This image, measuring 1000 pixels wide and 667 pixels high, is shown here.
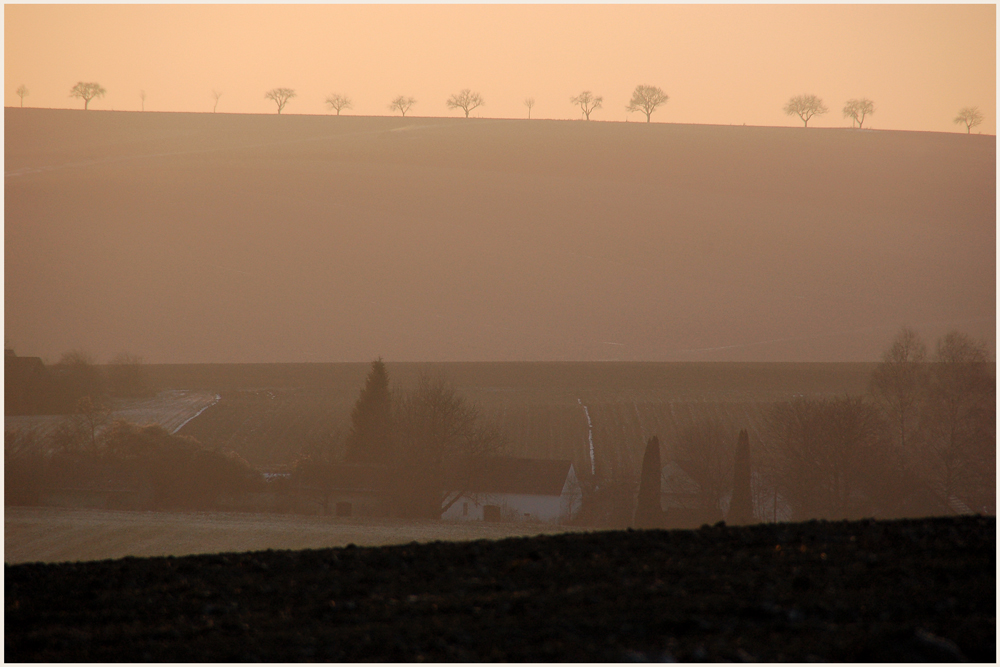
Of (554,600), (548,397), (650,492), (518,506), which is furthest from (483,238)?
(554,600)

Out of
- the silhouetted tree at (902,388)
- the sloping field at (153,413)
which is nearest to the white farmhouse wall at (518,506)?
the silhouetted tree at (902,388)

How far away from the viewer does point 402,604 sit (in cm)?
873

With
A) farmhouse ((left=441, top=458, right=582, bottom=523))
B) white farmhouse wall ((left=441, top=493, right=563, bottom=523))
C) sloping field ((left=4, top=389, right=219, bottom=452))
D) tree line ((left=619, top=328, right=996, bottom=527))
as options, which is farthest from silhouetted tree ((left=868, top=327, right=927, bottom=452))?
sloping field ((left=4, top=389, right=219, bottom=452))

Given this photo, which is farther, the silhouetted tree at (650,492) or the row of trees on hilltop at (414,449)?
the row of trees on hilltop at (414,449)

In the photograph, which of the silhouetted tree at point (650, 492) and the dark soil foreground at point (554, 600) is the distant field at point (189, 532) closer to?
the silhouetted tree at point (650, 492)

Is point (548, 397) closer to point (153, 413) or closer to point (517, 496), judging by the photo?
point (517, 496)

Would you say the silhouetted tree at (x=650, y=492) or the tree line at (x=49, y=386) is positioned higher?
the tree line at (x=49, y=386)

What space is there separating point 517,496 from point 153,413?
1187 inches

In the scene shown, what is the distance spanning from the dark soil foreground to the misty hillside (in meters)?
70.4

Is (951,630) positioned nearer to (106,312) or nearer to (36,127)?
(106,312)

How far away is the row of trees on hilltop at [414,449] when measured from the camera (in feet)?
143

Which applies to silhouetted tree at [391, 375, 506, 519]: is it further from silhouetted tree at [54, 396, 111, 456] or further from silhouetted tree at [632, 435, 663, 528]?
silhouetted tree at [54, 396, 111, 456]

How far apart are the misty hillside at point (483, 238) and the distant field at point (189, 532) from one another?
4346 cm

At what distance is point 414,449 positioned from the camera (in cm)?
4603
